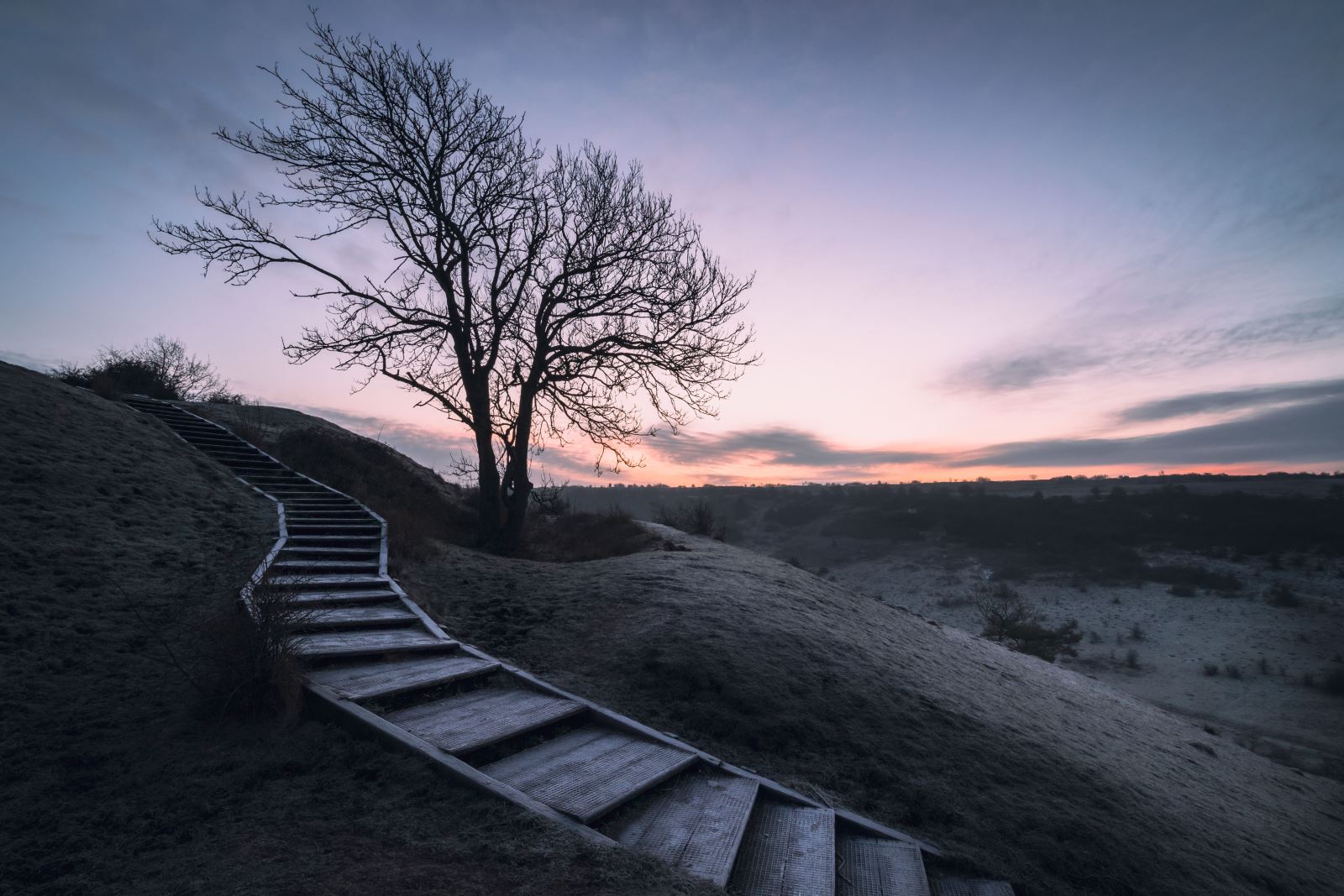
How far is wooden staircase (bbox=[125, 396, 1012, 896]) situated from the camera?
303 centimetres

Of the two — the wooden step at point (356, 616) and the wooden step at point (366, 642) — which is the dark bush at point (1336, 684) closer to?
the wooden step at point (366, 642)

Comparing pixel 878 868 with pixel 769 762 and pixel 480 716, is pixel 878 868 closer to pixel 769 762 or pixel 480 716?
pixel 769 762

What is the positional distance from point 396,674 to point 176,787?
1.51 meters

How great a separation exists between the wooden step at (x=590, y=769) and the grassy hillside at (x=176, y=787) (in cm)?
28

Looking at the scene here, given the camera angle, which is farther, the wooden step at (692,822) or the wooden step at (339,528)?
the wooden step at (339,528)

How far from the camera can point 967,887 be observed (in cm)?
336

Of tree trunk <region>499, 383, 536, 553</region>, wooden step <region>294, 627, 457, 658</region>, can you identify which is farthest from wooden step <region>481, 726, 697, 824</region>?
tree trunk <region>499, 383, 536, 553</region>

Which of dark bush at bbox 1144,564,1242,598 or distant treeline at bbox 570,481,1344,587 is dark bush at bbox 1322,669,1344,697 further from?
distant treeline at bbox 570,481,1344,587

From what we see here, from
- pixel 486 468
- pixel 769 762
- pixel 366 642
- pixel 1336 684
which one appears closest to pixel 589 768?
pixel 769 762

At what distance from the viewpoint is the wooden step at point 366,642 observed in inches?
181

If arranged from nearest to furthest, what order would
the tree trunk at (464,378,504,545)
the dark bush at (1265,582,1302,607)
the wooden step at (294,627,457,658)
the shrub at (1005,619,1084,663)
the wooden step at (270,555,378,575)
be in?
1. the wooden step at (294,627,457,658)
2. the wooden step at (270,555,378,575)
3. the tree trunk at (464,378,504,545)
4. the shrub at (1005,619,1084,663)
5. the dark bush at (1265,582,1302,607)

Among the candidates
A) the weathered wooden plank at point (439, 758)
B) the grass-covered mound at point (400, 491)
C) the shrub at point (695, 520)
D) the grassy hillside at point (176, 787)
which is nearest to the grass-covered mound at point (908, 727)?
the weathered wooden plank at point (439, 758)

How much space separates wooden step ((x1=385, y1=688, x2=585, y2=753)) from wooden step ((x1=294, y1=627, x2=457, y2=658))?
0.88 metres

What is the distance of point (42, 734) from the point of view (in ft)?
11.5
